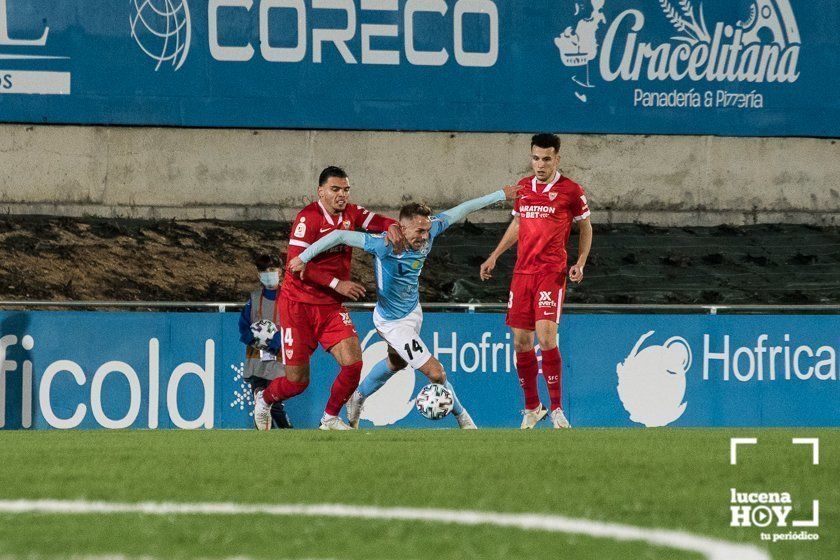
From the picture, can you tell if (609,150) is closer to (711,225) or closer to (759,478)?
(711,225)

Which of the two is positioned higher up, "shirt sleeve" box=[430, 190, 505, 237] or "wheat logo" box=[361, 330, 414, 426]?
"shirt sleeve" box=[430, 190, 505, 237]

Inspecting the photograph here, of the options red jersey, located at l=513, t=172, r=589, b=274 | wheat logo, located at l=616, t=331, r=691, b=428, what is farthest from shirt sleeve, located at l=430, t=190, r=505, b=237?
wheat logo, located at l=616, t=331, r=691, b=428

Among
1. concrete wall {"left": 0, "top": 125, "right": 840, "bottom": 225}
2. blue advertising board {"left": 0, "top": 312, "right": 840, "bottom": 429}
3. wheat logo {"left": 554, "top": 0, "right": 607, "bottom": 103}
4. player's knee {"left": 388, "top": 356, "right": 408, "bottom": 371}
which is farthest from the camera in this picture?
wheat logo {"left": 554, "top": 0, "right": 607, "bottom": 103}

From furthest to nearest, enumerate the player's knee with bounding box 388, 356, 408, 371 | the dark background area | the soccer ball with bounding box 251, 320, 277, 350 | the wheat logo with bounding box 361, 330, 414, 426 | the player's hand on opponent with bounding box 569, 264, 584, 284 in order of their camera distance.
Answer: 1. the dark background area
2. the wheat logo with bounding box 361, 330, 414, 426
3. the soccer ball with bounding box 251, 320, 277, 350
4. the player's knee with bounding box 388, 356, 408, 371
5. the player's hand on opponent with bounding box 569, 264, 584, 284

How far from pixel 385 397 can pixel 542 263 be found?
12.0 feet

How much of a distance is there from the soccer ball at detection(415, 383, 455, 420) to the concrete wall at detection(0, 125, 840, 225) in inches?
438

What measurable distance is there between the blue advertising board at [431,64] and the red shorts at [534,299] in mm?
9991

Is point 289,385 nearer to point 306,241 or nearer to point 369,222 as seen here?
point 306,241

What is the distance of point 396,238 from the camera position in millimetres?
10000

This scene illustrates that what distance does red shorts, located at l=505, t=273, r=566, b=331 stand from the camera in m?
10.9

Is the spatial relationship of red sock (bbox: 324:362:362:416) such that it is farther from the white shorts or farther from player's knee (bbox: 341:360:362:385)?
the white shorts

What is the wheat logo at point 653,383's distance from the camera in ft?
47.8

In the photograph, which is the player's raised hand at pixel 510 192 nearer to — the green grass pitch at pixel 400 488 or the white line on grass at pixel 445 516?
the green grass pitch at pixel 400 488

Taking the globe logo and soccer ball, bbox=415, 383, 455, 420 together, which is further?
the globe logo
